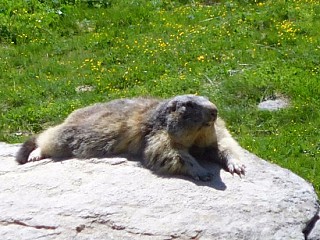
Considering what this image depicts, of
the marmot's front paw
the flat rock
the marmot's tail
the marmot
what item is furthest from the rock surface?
the flat rock

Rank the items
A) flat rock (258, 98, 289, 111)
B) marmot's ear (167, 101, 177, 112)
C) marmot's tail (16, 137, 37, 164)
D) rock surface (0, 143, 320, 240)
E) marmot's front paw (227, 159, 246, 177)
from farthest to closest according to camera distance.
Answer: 1. flat rock (258, 98, 289, 111)
2. marmot's tail (16, 137, 37, 164)
3. marmot's ear (167, 101, 177, 112)
4. marmot's front paw (227, 159, 246, 177)
5. rock surface (0, 143, 320, 240)

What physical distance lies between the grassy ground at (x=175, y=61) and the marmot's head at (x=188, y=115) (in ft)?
10.8

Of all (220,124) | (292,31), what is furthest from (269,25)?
(220,124)

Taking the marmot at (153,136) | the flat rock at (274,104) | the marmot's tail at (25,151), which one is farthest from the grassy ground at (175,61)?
the marmot's tail at (25,151)

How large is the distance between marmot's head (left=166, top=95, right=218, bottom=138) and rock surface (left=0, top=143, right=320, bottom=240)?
1.64 ft

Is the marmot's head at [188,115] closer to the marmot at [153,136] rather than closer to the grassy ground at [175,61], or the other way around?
the marmot at [153,136]

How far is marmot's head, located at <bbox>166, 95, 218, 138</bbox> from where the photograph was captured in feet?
25.0

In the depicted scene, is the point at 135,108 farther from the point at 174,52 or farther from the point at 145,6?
the point at 145,6

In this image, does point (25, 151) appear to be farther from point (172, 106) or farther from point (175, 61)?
point (175, 61)

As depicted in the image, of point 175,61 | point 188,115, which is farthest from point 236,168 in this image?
point 175,61

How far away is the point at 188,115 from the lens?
7.71m

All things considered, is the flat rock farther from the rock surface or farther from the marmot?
the rock surface

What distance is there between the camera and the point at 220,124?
8.29 metres

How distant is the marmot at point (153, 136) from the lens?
25.0 feet
